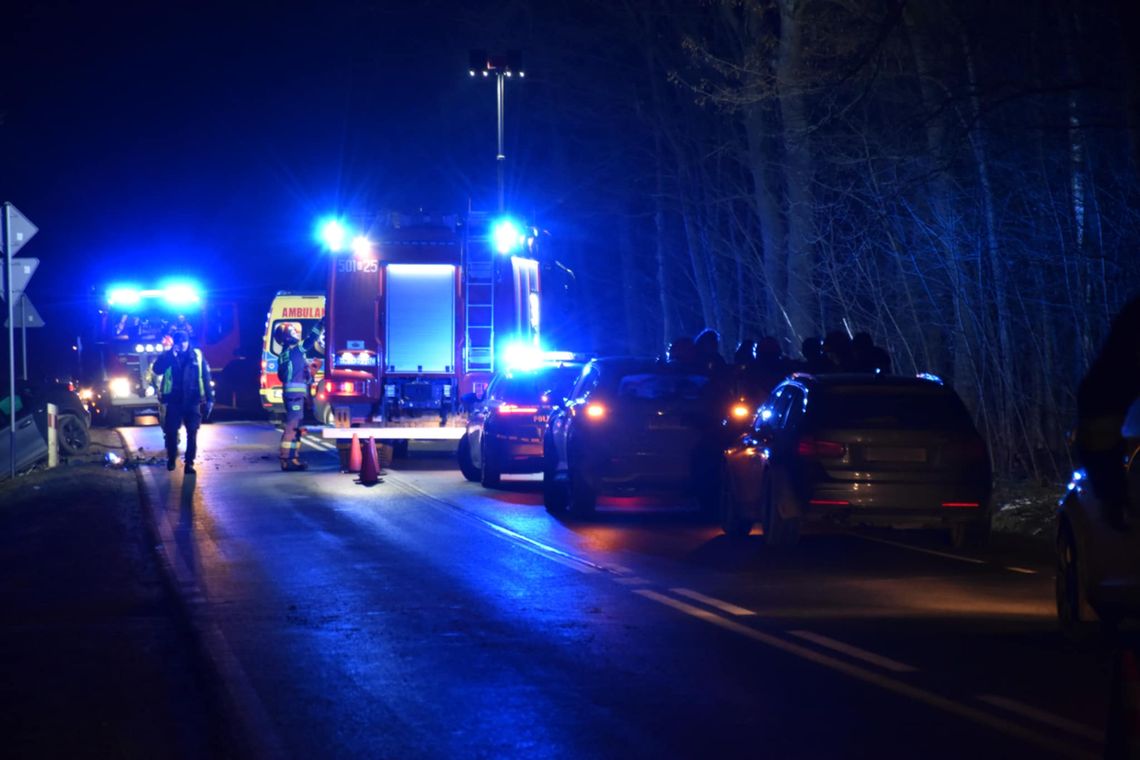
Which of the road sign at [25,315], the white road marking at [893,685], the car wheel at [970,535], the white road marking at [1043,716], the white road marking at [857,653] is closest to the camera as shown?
the white road marking at [893,685]

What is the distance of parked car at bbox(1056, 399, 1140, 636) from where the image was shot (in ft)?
28.5

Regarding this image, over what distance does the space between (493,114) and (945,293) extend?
2731 cm

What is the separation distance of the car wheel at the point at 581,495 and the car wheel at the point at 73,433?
13103 mm

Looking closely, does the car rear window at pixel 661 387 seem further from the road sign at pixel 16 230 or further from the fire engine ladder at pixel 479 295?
the road sign at pixel 16 230

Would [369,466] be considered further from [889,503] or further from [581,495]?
[889,503]

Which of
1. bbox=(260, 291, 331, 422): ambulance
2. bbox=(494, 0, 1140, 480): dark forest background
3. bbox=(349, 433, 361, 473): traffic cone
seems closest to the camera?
bbox=(494, 0, 1140, 480): dark forest background

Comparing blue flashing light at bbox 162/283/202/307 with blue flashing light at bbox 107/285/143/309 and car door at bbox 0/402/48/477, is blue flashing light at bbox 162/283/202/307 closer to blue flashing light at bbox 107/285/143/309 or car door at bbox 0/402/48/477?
blue flashing light at bbox 107/285/143/309

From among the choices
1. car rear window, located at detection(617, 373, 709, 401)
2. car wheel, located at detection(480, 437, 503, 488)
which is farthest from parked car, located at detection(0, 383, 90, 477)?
car rear window, located at detection(617, 373, 709, 401)

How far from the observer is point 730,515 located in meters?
15.5

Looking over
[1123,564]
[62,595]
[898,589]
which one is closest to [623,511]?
[898,589]

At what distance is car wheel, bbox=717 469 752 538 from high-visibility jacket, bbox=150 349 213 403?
946cm

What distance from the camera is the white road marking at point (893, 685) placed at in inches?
274

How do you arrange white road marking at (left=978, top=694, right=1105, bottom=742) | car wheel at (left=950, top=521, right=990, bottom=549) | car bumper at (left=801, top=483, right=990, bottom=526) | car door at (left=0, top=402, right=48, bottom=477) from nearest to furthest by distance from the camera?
white road marking at (left=978, top=694, right=1105, bottom=742)
car bumper at (left=801, top=483, right=990, bottom=526)
car wheel at (left=950, top=521, right=990, bottom=549)
car door at (left=0, top=402, right=48, bottom=477)

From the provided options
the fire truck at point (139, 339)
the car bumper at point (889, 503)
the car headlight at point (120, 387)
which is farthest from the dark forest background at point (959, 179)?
the car headlight at point (120, 387)
